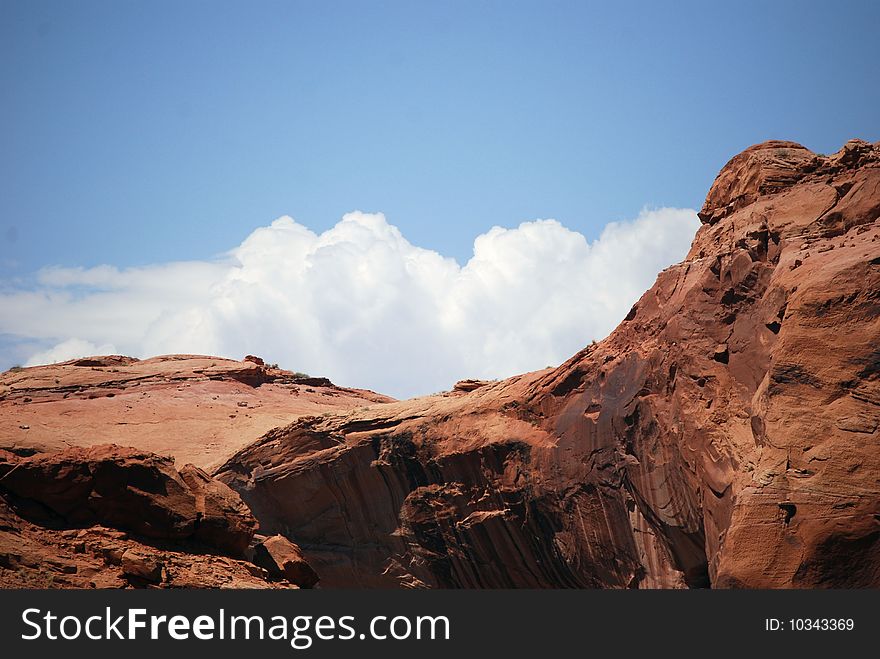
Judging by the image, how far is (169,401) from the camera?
41.7m

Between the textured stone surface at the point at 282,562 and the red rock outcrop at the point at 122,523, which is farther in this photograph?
the textured stone surface at the point at 282,562

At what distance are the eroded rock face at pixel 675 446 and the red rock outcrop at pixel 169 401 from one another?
19.4ft

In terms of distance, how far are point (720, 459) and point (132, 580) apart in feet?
37.8

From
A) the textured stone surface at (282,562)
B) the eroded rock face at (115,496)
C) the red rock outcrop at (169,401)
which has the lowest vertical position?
the textured stone surface at (282,562)

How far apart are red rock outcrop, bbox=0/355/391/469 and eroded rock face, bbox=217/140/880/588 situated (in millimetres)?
5908

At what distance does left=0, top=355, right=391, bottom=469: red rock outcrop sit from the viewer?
34.9m

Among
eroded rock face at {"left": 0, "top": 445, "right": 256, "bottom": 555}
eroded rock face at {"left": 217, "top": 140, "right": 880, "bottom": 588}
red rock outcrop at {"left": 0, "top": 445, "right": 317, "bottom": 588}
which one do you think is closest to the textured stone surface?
red rock outcrop at {"left": 0, "top": 445, "right": 317, "bottom": 588}

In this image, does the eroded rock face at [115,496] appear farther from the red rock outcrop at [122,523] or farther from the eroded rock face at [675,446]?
the eroded rock face at [675,446]

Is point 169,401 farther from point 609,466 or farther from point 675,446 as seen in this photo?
point 675,446

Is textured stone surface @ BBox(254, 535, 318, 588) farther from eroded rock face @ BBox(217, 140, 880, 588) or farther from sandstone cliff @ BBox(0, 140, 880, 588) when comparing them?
eroded rock face @ BBox(217, 140, 880, 588)

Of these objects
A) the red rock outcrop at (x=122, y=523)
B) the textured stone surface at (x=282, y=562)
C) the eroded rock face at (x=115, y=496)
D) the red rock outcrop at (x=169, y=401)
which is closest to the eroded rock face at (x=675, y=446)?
the red rock outcrop at (x=169, y=401)

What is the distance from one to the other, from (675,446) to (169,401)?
86.8ft

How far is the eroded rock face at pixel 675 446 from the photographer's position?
16766 mm

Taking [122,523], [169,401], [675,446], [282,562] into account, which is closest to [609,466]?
[675,446]
